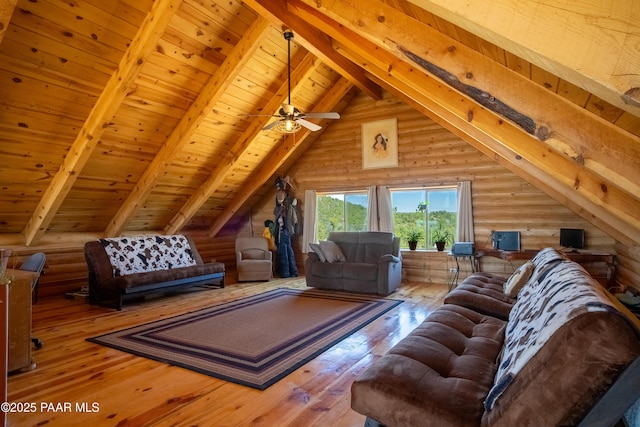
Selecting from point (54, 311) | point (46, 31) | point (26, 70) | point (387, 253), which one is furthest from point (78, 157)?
point (387, 253)

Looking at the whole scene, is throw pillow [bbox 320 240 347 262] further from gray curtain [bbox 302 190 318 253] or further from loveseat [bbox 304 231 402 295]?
gray curtain [bbox 302 190 318 253]

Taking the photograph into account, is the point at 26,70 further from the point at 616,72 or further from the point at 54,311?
the point at 616,72

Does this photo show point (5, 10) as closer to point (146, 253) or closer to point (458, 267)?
point (146, 253)

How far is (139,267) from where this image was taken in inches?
207

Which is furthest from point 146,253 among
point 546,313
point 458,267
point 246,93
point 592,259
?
point 592,259

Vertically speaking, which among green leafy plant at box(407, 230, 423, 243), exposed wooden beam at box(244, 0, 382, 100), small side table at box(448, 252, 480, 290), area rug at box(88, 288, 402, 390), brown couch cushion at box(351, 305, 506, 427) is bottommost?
area rug at box(88, 288, 402, 390)

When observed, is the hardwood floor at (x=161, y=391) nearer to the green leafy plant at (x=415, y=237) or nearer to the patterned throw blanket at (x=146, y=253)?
the patterned throw blanket at (x=146, y=253)

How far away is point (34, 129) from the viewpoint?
3.99m

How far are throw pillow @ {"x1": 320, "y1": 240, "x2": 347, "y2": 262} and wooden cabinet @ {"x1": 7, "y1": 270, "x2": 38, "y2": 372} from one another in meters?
4.11

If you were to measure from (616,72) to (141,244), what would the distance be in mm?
5861

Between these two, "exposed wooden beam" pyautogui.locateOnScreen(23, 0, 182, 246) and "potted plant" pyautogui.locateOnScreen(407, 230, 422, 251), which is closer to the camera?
"exposed wooden beam" pyautogui.locateOnScreen(23, 0, 182, 246)

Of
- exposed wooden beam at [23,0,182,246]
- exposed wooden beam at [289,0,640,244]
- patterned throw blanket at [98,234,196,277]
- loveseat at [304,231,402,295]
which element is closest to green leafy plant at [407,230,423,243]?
loveseat at [304,231,402,295]

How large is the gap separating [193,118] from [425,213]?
4.31 metres

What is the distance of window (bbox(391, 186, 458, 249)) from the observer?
6512 mm
